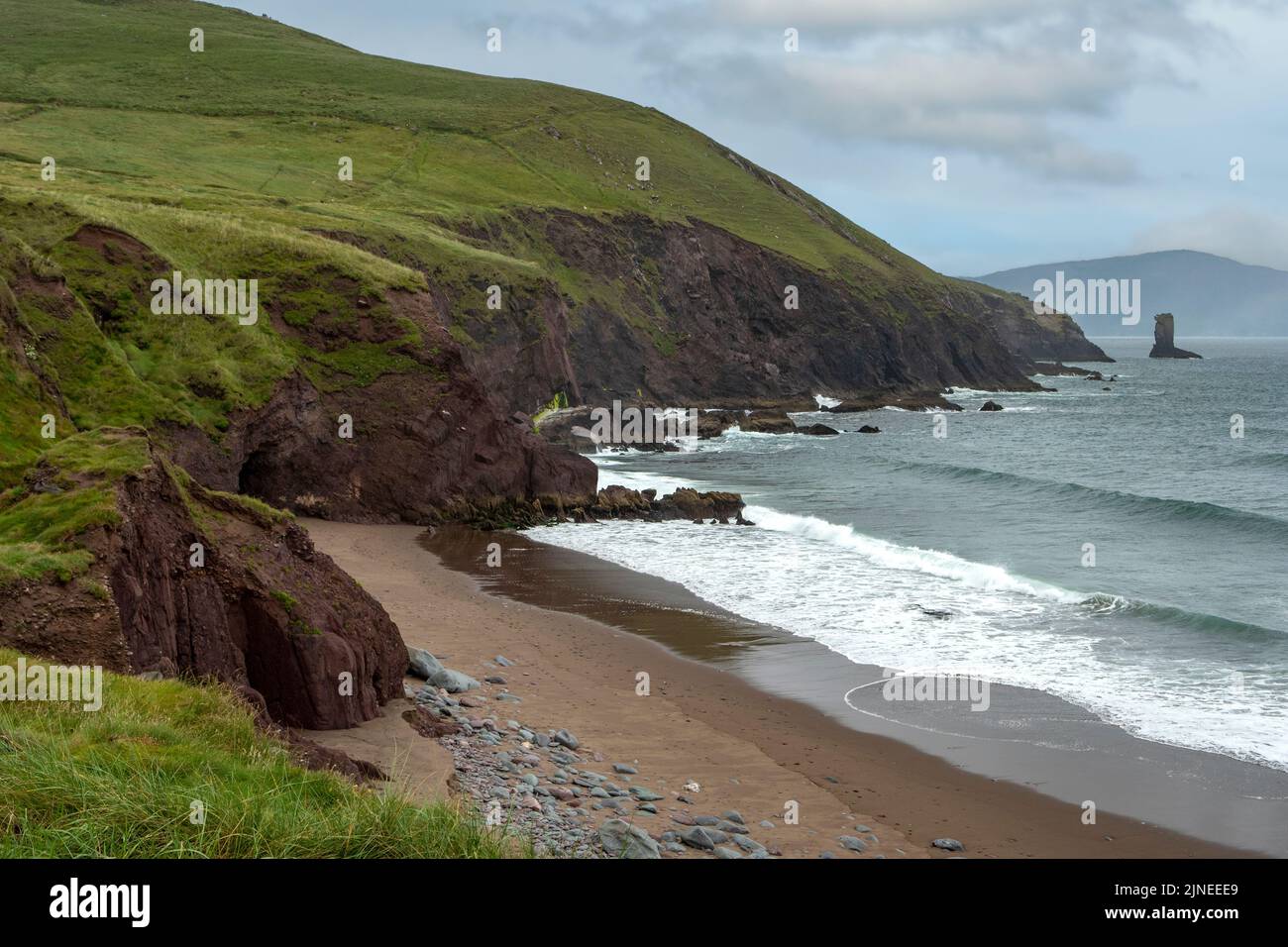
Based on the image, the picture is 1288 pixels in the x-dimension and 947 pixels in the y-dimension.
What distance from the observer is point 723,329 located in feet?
322

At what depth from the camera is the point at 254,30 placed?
15412cm

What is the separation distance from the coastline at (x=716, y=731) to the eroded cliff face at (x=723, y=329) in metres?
41.2

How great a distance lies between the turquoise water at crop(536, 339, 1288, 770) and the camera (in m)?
19.6

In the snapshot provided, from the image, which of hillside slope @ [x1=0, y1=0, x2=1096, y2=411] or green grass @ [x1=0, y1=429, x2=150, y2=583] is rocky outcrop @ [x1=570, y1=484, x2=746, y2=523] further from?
green grass @ [x1=0, y1=429, x2=150, y2=583]

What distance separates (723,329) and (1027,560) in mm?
68748

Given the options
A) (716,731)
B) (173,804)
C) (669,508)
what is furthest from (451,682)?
(669,508)

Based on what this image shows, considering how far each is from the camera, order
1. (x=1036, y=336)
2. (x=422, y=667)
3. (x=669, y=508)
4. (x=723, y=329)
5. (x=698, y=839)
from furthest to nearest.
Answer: (x=1036, y=336) → (x=723, y=329) → (x=669, y=508) → (x=422, y=667) → (x=698, y=839)

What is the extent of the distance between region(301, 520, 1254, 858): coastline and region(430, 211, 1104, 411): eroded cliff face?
41.2 m

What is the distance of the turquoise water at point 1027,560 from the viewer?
19625mm

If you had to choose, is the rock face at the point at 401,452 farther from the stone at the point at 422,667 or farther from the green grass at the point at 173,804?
the green grass at the point at 173,804

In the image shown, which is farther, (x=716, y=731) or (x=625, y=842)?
(x=716, y=731)

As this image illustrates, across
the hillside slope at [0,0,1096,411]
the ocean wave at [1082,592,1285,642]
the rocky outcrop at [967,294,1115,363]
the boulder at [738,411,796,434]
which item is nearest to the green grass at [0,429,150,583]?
the ocean wave at [1082,592,1285,642]

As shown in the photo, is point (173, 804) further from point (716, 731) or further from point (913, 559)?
point (913, 559)
